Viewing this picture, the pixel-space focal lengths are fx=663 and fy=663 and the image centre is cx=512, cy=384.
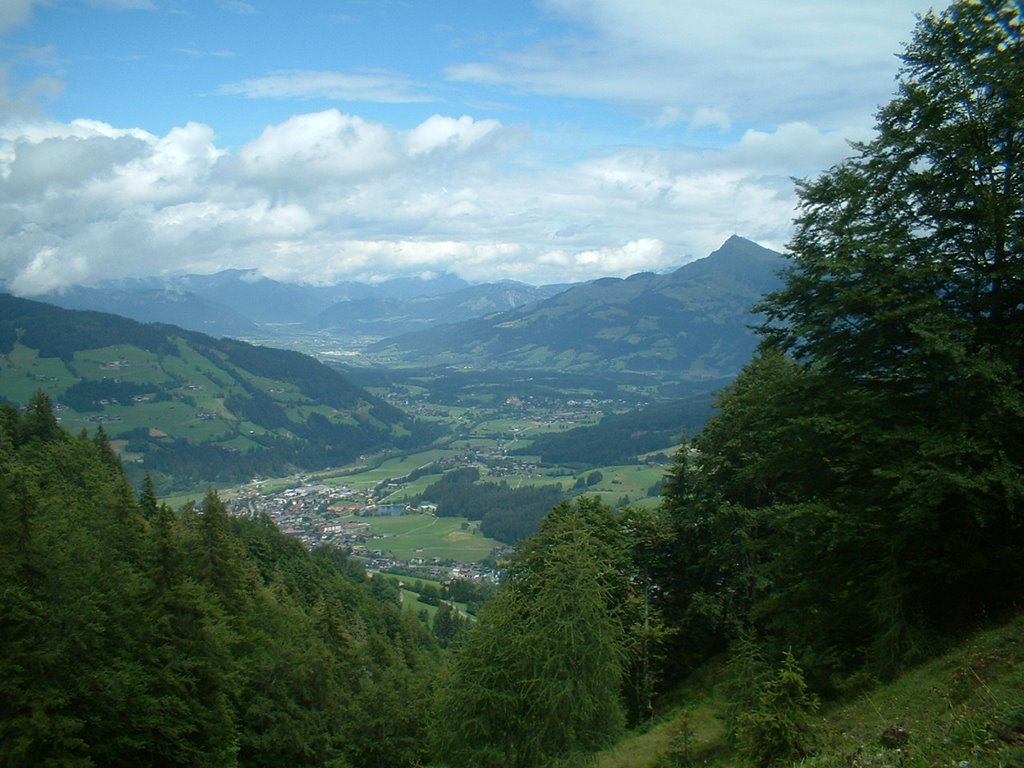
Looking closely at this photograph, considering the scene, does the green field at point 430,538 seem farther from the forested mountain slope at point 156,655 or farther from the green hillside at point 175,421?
the green hillside at point 175,421

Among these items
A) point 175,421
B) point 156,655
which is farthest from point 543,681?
point 175,421

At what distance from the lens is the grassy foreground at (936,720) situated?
6438 mm

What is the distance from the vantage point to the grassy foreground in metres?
6.44

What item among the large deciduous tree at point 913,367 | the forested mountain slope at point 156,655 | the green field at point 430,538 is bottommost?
the green field at point 430,538

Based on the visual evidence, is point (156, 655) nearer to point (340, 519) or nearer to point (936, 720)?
point (936, 720)

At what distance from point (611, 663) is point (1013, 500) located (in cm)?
769

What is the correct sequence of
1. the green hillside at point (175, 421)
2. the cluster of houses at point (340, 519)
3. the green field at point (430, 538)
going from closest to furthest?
1. the cluster of houses at point (340, 519)
2. the green field at point (430, 538)
3. the green hillside at point (175, 421)

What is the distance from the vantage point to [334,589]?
172 feet

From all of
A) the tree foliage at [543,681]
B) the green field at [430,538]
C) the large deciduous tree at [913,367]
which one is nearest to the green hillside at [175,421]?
the green field at [430,538]

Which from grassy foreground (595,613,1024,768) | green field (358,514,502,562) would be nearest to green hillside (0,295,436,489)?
green field (358,514,502,562)

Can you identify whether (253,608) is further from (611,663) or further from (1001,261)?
(1001,261)

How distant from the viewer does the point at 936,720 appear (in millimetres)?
8016

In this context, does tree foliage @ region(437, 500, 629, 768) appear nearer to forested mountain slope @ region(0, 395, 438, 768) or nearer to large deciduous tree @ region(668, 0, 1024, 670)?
large deciduous tree @ region(668, 0, 1024, 670)

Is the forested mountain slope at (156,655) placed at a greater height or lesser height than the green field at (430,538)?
greater
